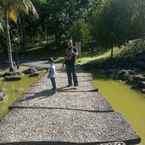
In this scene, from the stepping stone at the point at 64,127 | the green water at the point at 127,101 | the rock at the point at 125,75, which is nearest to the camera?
the stepping stone at the point at 64,127

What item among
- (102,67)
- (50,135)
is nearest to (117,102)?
(50,135)

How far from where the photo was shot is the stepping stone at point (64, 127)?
1211cm

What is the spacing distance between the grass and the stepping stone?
235 cm

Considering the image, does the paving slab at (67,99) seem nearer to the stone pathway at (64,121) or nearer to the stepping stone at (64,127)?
the stone pathway at (64,121)

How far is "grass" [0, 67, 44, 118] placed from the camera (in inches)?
754

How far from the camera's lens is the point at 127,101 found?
64.4 ft

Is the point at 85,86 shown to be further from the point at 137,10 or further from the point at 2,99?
the point at 137,10

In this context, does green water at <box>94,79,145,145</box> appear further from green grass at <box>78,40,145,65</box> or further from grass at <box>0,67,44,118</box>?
green grass at <box>78,40,145,65</box>

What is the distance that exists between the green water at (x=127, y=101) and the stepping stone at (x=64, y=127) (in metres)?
0.76

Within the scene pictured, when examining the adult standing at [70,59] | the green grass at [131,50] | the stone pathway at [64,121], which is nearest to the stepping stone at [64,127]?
the stone pathway at [64,121]

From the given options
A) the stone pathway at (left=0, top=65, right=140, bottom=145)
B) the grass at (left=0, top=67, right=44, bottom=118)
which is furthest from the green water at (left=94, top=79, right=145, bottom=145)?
the grass at (left=0, top=67, right=44, bottom=118)

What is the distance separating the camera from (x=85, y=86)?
71.7 ft

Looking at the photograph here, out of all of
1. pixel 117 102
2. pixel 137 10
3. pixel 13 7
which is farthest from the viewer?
pixel 137 10

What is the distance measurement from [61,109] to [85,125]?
8.92ft
